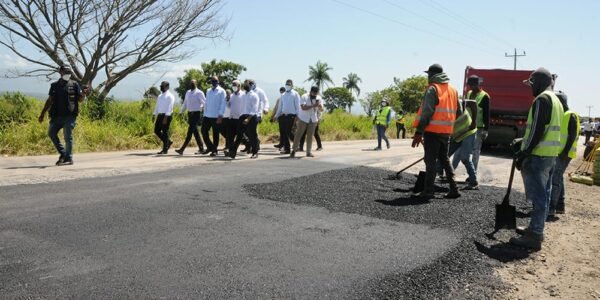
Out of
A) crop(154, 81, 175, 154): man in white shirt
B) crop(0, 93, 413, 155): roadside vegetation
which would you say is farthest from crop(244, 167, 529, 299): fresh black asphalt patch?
crop(0, 93, 413, 155): roadside vegetation

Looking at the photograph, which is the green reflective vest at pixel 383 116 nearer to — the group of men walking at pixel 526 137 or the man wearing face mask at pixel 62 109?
the group of men walking at pixel 526 137

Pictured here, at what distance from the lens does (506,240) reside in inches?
201

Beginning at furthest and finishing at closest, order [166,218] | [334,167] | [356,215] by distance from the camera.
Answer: [334,167]
[356,215]
[166,218]

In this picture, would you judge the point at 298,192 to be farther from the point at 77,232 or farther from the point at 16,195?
the point at 16,195

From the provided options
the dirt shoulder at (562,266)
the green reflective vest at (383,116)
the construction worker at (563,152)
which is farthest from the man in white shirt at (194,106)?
the dirt shoulder at (562,266)

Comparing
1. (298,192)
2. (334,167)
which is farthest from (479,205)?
(334,167)

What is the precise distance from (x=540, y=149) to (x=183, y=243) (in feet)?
12.0

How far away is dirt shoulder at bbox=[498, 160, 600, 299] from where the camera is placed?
12.8 ft

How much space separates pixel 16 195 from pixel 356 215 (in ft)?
13.7

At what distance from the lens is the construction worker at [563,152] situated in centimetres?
614

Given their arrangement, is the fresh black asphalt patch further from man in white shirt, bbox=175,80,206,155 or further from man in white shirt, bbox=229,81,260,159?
man in white shirt, bbox=175,80,206,155

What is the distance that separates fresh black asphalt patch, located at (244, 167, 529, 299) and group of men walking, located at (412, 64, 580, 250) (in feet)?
1.25

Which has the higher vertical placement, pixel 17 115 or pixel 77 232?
pixel 17 115

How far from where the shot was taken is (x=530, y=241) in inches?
193
